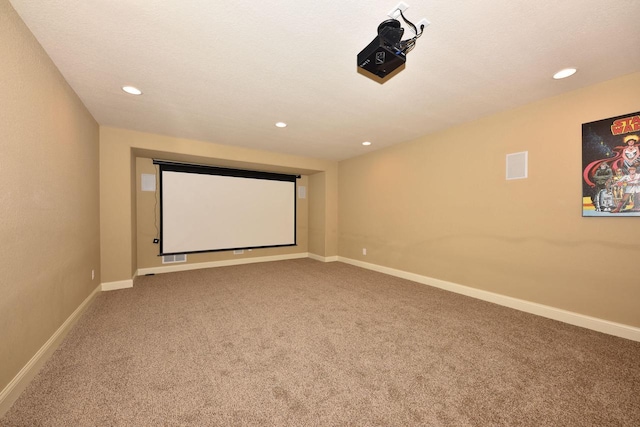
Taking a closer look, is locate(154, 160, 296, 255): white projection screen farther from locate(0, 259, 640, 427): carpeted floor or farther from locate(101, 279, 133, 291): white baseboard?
locate(0, 259, 640, 427): carpeted floor

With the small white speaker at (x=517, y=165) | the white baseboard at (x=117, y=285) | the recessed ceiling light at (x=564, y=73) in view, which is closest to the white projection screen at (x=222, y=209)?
the white baseboard at (x=117, y=285)

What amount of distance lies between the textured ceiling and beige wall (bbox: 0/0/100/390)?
0.26m

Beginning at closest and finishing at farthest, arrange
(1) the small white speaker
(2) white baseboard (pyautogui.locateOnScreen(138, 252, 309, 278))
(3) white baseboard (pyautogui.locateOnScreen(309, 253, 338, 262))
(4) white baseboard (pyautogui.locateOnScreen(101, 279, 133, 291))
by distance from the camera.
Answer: (1) the small white speaker
(4) white baseboard (pyautogui.locateOnScreen(101, 279, 133, 291))
(2) white baseboard (pyautogui.locateOnScreen(138, 252, 309, 278))
(3) white baseboard (pyautogui.locateOnScreen(309, 253, 338, 262))

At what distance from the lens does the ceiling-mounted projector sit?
1518mm

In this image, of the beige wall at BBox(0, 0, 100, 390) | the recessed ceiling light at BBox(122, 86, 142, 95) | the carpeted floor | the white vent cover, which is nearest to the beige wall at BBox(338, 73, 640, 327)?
the carpeted floor

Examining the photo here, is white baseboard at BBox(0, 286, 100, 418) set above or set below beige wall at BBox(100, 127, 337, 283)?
below

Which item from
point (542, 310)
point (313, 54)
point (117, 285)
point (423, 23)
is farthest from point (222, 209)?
point (542, 310)

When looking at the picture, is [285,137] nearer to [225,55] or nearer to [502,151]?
[225,55]

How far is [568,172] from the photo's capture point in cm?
255

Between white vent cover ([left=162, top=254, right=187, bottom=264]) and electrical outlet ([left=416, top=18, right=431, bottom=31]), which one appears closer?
electrical outlet ([left=416, top=18, right=431, bottom=31])

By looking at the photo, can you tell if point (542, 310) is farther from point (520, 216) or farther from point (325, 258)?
point (325, 258)

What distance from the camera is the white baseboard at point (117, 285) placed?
139 inches

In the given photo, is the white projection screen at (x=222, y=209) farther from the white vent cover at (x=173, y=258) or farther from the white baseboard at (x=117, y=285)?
the white baseboard at (x=117, y=285)

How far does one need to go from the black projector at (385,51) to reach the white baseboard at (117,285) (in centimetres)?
424
